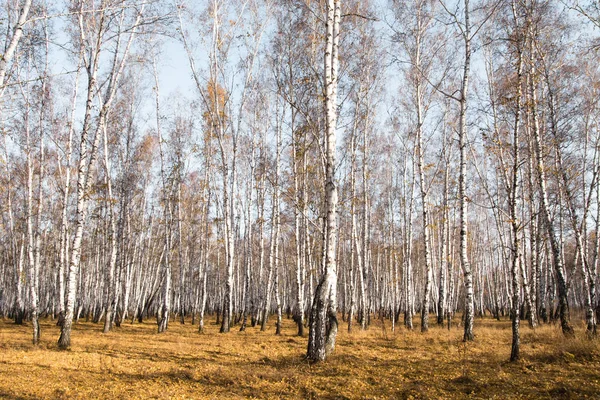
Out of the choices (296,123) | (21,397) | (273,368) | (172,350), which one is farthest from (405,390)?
(296,123)

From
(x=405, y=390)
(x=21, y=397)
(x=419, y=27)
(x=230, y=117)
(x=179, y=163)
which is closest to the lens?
(x=21, y=397)

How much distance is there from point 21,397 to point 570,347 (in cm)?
1077

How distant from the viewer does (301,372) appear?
741cm

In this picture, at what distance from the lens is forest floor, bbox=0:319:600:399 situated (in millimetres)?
6055

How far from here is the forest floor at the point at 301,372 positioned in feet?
19.9

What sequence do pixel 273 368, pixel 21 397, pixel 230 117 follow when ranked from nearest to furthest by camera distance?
1. pixel 21 397
2. pixel 273 368
3. pixel 230 117

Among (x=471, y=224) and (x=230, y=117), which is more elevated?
(x=230, y=117)

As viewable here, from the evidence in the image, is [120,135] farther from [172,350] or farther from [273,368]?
[273,368]

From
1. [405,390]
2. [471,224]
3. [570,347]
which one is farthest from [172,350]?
[471,224]

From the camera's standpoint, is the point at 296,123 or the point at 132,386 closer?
the point at 132,386

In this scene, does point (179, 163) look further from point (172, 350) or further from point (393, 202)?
point (393, 202)

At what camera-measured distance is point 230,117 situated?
59.9ft

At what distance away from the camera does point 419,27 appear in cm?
1648

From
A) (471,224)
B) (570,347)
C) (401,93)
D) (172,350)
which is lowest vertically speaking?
(172,350)
